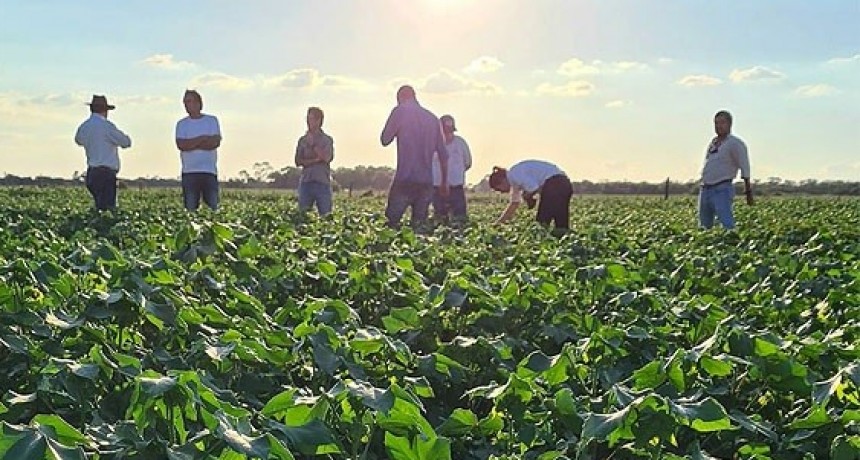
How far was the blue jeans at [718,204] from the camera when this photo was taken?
1140 cm

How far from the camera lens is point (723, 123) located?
11297mm

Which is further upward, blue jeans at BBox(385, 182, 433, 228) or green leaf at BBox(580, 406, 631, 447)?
blue jeans at BBox(385, 182, 433, 228)

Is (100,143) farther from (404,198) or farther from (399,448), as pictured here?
(399,448)

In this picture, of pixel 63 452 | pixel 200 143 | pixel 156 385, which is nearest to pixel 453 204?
pixel 200 143

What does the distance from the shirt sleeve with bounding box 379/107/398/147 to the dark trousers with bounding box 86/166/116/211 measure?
3.15m

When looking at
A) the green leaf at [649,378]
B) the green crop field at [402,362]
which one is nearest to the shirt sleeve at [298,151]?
the green crop field at [402,362]

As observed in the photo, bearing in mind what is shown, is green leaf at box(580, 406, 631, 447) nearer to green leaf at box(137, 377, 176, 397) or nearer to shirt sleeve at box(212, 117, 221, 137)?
green leaf at box(137, 377, 176, 397)

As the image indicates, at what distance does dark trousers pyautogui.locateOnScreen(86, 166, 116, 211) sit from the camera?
38.2ft

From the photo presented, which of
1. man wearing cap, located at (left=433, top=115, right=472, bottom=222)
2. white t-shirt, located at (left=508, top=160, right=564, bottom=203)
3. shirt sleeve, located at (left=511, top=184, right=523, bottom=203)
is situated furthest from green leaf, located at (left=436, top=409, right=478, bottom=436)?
man wearing cap, located at (left=433, top=115, right=472, bottom=222)

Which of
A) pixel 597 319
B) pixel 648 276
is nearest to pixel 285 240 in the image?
pixel 648 276

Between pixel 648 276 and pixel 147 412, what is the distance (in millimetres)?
4112

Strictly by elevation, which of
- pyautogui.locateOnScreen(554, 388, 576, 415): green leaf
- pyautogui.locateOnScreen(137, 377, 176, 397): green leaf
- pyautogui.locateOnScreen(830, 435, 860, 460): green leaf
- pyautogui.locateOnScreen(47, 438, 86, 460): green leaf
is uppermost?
pyautogui.locateOnScreen(137, 377, 176, 397): green leaf

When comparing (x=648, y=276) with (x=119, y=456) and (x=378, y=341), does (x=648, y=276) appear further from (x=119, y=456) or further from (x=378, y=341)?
(x=119, y=456)

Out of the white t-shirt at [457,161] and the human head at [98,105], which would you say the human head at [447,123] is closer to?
the white t-shirt at [457,161]
